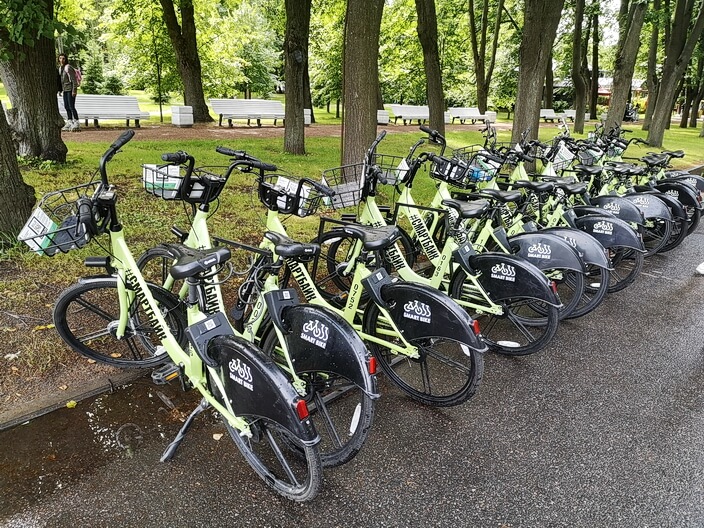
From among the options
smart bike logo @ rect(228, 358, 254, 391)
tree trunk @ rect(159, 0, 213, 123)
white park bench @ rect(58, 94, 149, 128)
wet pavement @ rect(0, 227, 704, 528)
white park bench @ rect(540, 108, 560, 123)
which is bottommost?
wet pavement @ rect(0, 227, 704, 528)

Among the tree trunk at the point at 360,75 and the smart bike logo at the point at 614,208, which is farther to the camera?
the tree trunk at the point at 360,75

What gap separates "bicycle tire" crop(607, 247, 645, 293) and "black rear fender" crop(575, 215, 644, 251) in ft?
0.77

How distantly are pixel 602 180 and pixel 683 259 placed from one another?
1.45m

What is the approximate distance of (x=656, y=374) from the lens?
3656 millimetres

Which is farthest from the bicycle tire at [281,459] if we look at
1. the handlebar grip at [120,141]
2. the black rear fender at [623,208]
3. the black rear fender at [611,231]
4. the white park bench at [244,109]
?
the white park bench at [244,109]

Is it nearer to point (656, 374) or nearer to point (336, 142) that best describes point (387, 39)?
point (336, 142)

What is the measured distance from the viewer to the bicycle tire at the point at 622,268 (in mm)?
4832

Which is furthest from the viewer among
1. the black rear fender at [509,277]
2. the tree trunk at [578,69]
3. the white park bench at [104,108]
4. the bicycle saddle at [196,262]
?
the tree trunk at [578,69]

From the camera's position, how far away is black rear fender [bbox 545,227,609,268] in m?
4.07

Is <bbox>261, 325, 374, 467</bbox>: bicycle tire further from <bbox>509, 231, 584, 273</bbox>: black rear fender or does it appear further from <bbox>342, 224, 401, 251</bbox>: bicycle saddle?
<bbox>509, 231, 584, 273</bbox>: black rear fender

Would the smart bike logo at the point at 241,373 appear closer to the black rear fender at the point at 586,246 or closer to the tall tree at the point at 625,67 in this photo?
the black rear fender at the point at 586,246

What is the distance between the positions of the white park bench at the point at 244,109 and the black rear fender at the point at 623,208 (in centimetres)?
1326

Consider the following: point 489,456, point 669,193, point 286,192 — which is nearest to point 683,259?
point 669,193

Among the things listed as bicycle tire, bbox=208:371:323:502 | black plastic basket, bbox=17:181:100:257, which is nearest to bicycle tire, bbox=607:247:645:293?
bicycle tire, bbox=208:371:323:502
